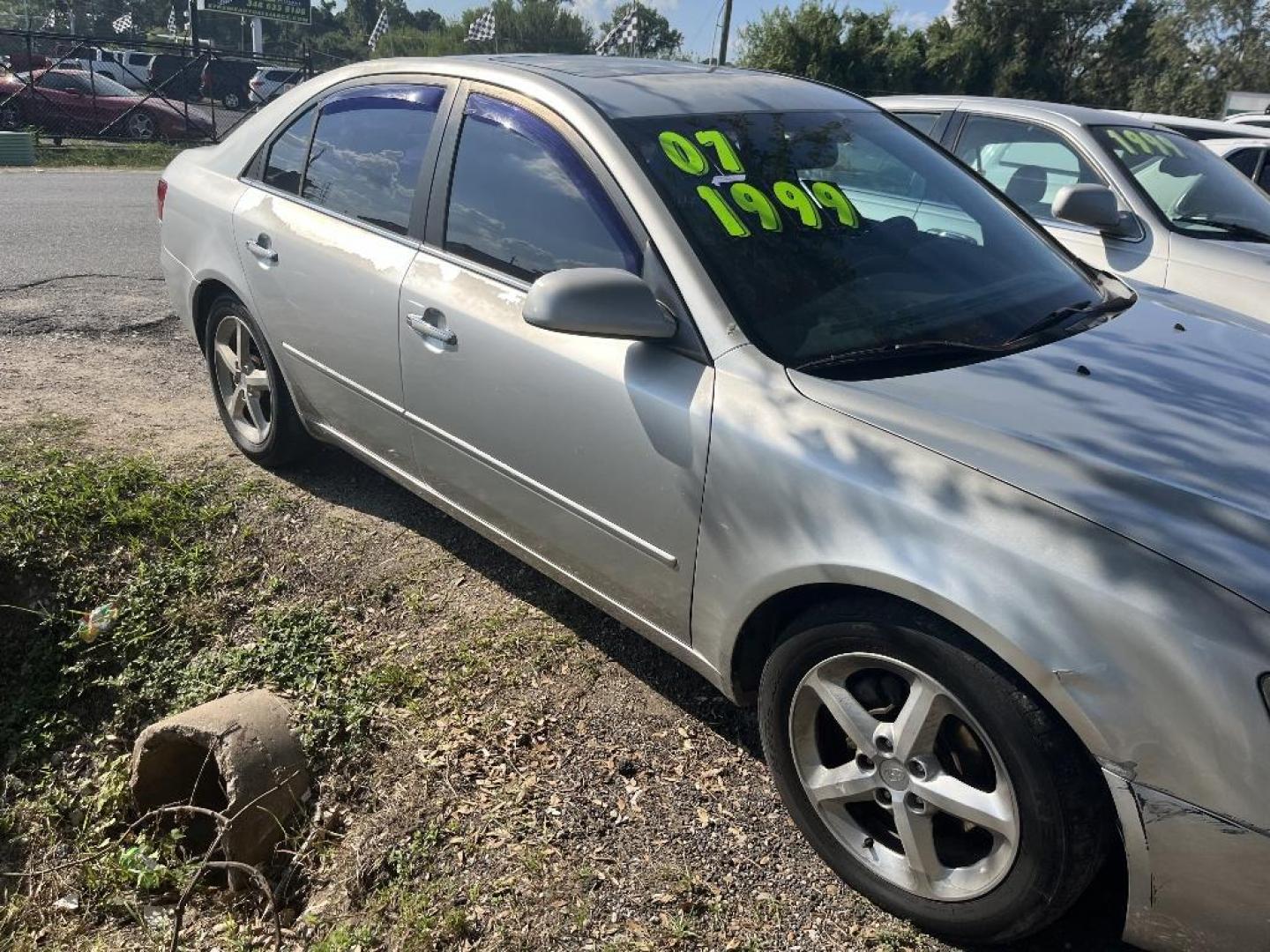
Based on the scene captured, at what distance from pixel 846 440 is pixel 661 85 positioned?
1.48 metres

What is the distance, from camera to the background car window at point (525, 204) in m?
2.71

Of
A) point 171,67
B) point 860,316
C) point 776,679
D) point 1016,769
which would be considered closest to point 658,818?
point 776,679

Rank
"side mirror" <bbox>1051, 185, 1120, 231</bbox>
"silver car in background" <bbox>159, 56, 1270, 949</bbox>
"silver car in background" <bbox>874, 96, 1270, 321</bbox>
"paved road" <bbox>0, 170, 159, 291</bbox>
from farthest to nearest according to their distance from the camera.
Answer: "paved road" <bbox>0, 170, 159, 291</bbox>, "silver car in background" <bbox>874, 96, 1270, 321</bbox>, "side mirror" <bbox>1051, 185, 1120, 231</bbox>, "silver car in background" <bbox>159, 56, 1270, 949</bbox>

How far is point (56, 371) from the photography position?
17.1ft

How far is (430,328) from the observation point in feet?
9.98

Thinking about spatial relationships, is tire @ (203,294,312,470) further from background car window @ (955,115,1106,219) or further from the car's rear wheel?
the car's rear wheel

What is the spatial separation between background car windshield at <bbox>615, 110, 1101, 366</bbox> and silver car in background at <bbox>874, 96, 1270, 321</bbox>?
63.7 inches

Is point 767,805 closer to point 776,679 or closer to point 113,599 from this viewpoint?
point 776,679

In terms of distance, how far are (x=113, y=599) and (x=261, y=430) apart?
943 mm

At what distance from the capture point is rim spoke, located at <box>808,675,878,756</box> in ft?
7.16

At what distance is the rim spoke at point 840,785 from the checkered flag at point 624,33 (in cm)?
2253

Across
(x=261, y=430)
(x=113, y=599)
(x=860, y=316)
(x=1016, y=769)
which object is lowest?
(x=113, y=599)

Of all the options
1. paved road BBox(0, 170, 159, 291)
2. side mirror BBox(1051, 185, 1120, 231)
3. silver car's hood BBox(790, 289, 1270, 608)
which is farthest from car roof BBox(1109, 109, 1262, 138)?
paved road BBox(0, 170, 159, 291)

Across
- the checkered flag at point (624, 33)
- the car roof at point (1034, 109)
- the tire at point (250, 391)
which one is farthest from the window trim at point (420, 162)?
the checkered flag at point (624, 33)
